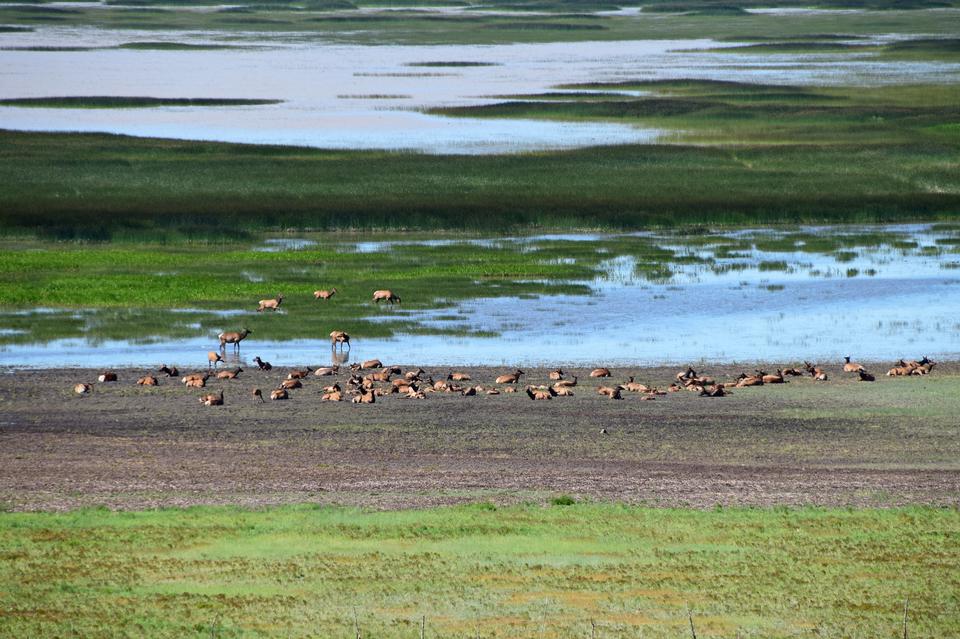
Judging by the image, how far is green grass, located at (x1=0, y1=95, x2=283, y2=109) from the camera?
3484 inches

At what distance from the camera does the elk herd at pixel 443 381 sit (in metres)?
29.5

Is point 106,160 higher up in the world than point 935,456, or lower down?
higher up

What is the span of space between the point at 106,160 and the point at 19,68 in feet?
228

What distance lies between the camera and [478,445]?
25516 mm

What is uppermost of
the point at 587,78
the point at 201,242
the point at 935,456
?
the point at 587,78

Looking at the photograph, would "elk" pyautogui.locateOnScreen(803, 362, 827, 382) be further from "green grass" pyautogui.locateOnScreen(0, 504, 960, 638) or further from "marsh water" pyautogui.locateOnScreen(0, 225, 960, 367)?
A: "green grass" pyautogui.locateOnScreen(0, 504, 960, 638)

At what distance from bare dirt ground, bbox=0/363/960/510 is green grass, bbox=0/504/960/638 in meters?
1.14

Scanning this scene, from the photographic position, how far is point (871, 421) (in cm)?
2756

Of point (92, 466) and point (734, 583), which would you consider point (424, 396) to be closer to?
point (92, 466)

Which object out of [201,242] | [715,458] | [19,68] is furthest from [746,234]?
[19,68]

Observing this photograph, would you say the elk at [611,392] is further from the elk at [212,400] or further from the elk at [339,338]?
the elk at [339,338]

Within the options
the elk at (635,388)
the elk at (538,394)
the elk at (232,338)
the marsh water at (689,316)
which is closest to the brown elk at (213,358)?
the elk at (232,338)

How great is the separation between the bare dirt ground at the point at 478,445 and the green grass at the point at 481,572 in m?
1.14

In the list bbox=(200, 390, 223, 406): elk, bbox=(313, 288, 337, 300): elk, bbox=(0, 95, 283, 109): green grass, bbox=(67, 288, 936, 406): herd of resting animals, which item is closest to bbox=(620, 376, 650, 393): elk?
bbox=(67, 288, 936, 406): herd of resting animals
